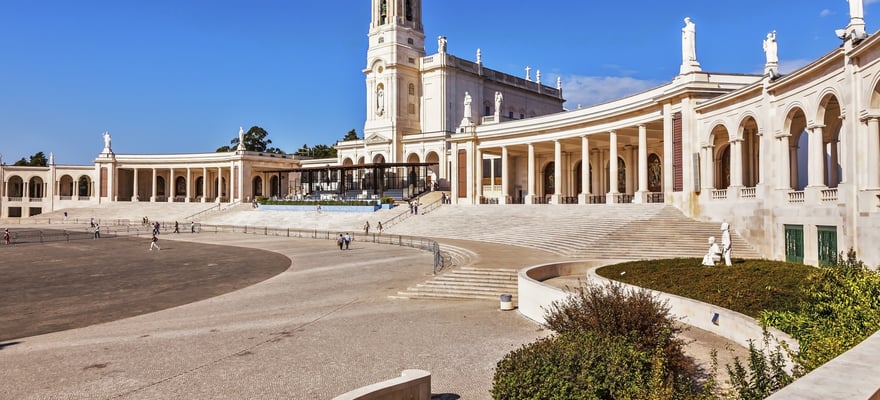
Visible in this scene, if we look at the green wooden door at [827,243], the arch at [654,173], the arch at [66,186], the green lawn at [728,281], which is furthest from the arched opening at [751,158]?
the arch at [66,186]

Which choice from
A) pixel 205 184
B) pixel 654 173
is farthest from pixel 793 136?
pixel 205 184

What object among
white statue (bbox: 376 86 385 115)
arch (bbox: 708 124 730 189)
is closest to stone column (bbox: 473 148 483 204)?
white statue (bbox: 376 86 385 115)

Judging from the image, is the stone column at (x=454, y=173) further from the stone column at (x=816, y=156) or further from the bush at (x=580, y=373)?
the bush at (x=580, y=373)

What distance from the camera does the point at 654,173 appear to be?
169 ft

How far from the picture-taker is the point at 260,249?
35094 millimetres

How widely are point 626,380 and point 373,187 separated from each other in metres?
63.1

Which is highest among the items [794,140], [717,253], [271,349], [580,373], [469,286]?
[794,140]

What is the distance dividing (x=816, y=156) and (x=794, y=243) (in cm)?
374

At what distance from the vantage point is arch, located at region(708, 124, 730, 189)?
1251 inches

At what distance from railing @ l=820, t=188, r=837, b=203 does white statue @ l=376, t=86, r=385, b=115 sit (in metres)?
55.8

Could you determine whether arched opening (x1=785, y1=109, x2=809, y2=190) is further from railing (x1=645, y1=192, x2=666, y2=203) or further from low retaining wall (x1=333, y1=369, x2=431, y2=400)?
low retaining wall (x1=333, y1=369, x2=431, y2=400)

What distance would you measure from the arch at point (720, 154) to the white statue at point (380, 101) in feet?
144

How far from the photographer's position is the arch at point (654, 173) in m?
50.9

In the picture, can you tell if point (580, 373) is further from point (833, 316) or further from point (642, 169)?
point (642, 169)
